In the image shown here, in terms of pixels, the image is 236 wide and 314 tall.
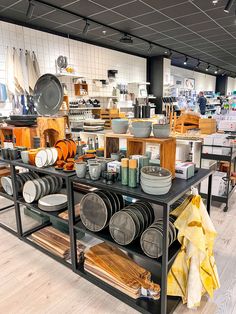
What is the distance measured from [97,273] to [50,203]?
2.50ft

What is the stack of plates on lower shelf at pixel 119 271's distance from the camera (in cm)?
168

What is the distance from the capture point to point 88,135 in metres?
4.37

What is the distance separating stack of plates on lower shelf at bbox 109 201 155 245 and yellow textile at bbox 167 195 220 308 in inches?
10.9

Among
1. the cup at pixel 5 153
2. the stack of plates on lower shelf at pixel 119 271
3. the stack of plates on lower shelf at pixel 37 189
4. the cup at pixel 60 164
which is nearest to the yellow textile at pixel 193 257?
the stack of plates on lower shelf at pixel 119 271

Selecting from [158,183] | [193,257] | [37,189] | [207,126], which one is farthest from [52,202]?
[207,126]

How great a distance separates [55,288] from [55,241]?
0.50 m

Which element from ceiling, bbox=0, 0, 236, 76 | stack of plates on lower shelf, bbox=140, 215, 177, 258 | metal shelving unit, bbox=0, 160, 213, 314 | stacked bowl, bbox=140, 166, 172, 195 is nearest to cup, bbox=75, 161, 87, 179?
metal shelving unit, bbox=0, 160, 213, 314

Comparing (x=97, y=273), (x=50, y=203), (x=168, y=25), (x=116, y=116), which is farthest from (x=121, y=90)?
(x=97, y=273)

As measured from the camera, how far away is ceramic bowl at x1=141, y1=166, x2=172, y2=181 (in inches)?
57.0

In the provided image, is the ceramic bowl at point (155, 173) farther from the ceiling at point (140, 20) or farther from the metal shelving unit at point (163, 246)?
the ceiling at point (140, 20)

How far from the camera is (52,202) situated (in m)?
2.27

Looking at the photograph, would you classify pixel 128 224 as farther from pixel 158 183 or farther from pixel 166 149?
pixel 166 149

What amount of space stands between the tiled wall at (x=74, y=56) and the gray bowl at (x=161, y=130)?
360 centimetres

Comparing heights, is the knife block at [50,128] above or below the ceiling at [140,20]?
below
